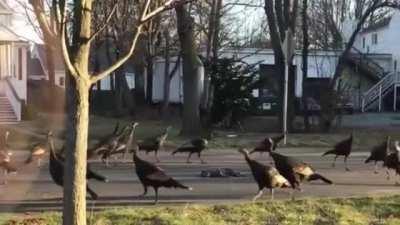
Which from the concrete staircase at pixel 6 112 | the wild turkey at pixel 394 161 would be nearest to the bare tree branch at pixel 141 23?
the wild turkey at pixel 394 161

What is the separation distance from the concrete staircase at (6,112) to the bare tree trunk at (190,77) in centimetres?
1320

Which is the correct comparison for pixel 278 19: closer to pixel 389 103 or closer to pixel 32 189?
pixel 32 189

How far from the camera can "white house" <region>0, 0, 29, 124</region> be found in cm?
3812

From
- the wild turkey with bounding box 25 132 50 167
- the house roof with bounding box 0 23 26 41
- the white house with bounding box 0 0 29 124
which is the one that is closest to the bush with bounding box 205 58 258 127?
the white house with bounding box 0 0 29 124

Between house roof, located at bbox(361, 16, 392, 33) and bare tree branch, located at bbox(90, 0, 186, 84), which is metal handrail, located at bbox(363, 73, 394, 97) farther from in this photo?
bare tree branch, located at bbox(90, 0, 186, 84)

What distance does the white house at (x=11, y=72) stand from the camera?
38125 millimetres

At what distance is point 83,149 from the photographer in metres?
6.36

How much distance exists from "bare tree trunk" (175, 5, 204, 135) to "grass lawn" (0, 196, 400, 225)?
47.0ft

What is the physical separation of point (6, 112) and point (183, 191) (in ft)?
88.3

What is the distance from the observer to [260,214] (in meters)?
9.88

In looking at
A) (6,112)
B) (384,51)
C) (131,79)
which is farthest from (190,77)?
(384,51)

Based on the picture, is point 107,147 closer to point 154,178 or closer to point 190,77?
point 154,178

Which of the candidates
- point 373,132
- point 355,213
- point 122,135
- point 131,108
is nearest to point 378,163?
point 122,135

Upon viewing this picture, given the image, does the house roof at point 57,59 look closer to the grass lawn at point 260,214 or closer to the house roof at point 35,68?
the house roof at point 35,68
